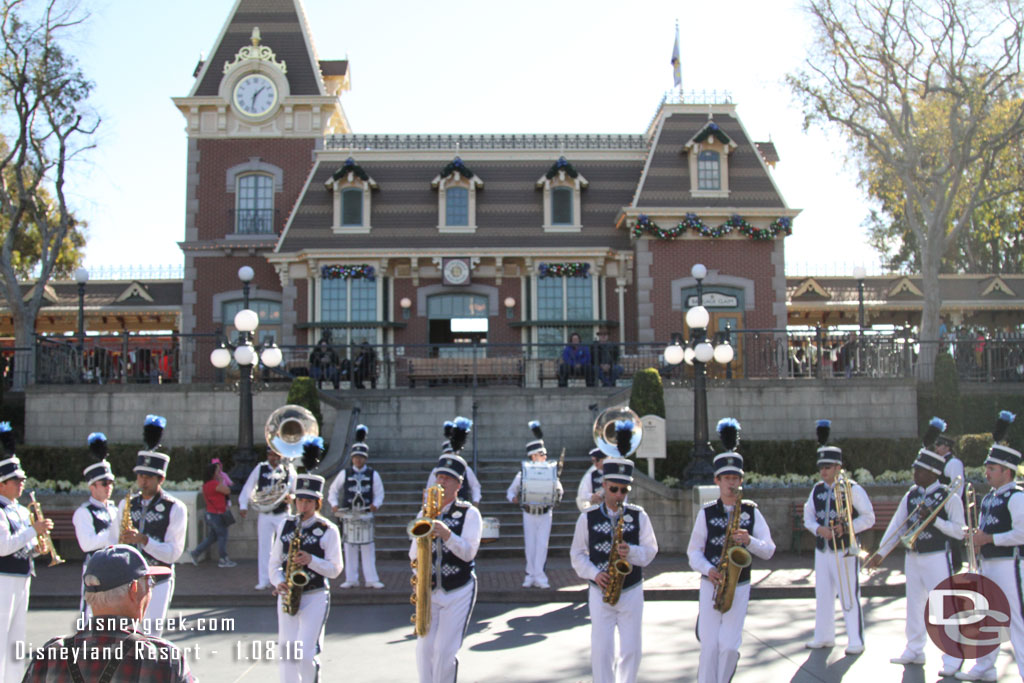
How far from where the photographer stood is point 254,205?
92.3 ft

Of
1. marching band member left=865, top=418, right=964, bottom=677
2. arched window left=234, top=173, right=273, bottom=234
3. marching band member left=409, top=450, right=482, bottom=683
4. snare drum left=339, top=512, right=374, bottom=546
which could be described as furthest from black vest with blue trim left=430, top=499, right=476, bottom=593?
arched window left=234, top=173, right=273, bottom=234

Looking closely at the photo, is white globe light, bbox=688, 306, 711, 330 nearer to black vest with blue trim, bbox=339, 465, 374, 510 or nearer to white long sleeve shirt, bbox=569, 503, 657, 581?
black vest with blue trim, bbox=339, 465, 374, 510

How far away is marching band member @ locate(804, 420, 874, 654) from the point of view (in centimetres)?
934

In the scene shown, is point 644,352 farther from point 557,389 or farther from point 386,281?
point 386,281

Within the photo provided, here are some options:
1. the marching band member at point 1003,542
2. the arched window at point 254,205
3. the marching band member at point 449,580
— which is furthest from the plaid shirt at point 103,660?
the arched window at point 254,205

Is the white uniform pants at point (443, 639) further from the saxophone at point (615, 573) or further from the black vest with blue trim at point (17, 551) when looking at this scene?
the black vest with blue trim at point (17, 551)

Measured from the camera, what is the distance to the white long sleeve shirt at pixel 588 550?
7.26 metres

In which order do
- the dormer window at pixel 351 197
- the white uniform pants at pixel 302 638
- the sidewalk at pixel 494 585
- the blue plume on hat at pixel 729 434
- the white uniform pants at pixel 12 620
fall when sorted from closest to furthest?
the white uniform pants at pixel 302 638 < the white uniform pants at pixel 12 620 < the blue plume on hat at pixel 729 434 < the sidewalk at pixel 494 585 < the dormer window at pixel 351 197

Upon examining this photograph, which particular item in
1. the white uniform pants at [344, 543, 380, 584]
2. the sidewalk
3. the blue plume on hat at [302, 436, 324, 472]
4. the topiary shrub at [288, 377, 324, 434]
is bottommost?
the sidewalk

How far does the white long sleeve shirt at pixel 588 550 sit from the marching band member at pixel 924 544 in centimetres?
275

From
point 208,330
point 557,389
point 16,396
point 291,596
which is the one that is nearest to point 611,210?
point 557,389

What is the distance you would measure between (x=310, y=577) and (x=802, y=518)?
10935mm

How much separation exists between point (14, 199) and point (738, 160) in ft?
79.6

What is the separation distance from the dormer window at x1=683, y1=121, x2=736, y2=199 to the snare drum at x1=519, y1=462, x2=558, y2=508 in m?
15.1
